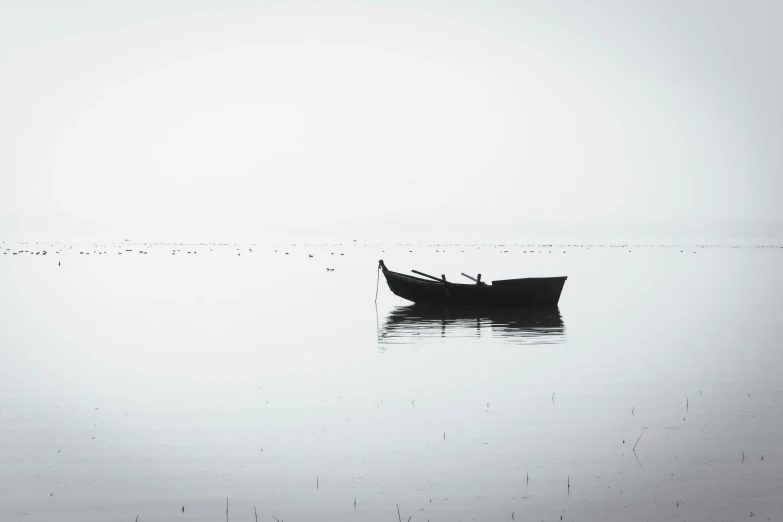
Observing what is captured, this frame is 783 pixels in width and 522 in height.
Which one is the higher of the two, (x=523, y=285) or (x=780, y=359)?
(x=523, y=285)

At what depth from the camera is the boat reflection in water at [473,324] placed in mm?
29203

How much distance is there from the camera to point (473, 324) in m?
33.8

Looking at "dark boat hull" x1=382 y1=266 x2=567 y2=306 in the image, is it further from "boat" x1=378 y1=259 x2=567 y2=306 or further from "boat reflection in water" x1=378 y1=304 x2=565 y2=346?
"boat reflection in water" x1=378 y1=304 x2=565 y2=346

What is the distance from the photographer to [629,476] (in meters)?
11.8

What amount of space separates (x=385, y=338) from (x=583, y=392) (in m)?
11.4

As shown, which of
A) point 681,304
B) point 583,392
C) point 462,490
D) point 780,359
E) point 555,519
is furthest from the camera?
point 681,304

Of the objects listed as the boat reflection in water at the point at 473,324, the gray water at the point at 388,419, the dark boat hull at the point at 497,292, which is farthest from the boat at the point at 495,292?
the gray water at the point at 388,419

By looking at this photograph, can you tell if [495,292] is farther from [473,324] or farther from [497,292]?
[473,324]

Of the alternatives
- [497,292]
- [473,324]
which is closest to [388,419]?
[473,324]

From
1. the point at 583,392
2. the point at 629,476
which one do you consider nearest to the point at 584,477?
the point at 629,476

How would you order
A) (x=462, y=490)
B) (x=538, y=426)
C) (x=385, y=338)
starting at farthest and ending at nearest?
(x=385, y=338) → (x=538, y=426) → (x=462, y=490)

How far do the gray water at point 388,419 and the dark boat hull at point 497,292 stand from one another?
3.93 m

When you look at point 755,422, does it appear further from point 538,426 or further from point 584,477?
point 584,477

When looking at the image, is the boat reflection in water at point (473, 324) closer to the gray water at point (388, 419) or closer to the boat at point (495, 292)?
the gray water at point (388, 419)
